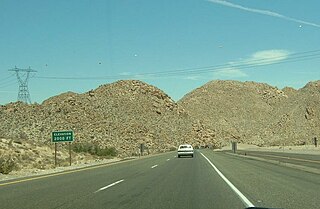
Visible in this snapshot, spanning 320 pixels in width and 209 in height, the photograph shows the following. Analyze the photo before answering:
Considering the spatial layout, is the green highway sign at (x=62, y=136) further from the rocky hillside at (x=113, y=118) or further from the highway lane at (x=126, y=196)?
the rocky hillside at (x=113, y=118)

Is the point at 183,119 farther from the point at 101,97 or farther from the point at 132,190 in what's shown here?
the point at 132,190

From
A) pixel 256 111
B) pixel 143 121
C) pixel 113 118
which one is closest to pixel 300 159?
pixel 113 118

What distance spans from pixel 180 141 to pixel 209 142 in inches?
592

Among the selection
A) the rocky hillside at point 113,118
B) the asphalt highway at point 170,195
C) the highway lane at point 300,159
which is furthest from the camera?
the rocky hillside at point 113,118

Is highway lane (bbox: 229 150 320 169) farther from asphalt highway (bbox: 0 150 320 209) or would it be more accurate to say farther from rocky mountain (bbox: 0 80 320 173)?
rocky mountain (bbox: 0 80 320 173)

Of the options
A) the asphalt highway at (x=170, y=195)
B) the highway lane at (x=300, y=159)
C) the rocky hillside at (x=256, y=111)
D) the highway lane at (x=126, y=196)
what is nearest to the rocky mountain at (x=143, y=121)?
the rocky hillside at (x=256, y=111)

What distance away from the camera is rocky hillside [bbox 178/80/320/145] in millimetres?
108625

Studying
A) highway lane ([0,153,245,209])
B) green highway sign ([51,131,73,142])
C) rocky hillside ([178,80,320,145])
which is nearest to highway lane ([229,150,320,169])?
highway lane ([0,153,245,209])

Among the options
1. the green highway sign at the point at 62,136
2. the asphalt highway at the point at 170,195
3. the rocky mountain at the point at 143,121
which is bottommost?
the asphalt highway at the point at 170,195

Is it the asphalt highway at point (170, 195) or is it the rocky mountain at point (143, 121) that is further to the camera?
the rocky mountain at point (143, 121)

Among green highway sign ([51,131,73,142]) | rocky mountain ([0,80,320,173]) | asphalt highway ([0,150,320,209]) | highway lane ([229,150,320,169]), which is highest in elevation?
rocky mountain ([0,80,320,173])

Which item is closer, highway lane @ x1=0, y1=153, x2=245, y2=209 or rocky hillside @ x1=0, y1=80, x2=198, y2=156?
highway lane @ x1=0, y1=153, x2=245, y2=209

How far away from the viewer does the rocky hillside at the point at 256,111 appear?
356ft

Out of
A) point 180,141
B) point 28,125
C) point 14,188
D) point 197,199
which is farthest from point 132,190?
point 180,141
